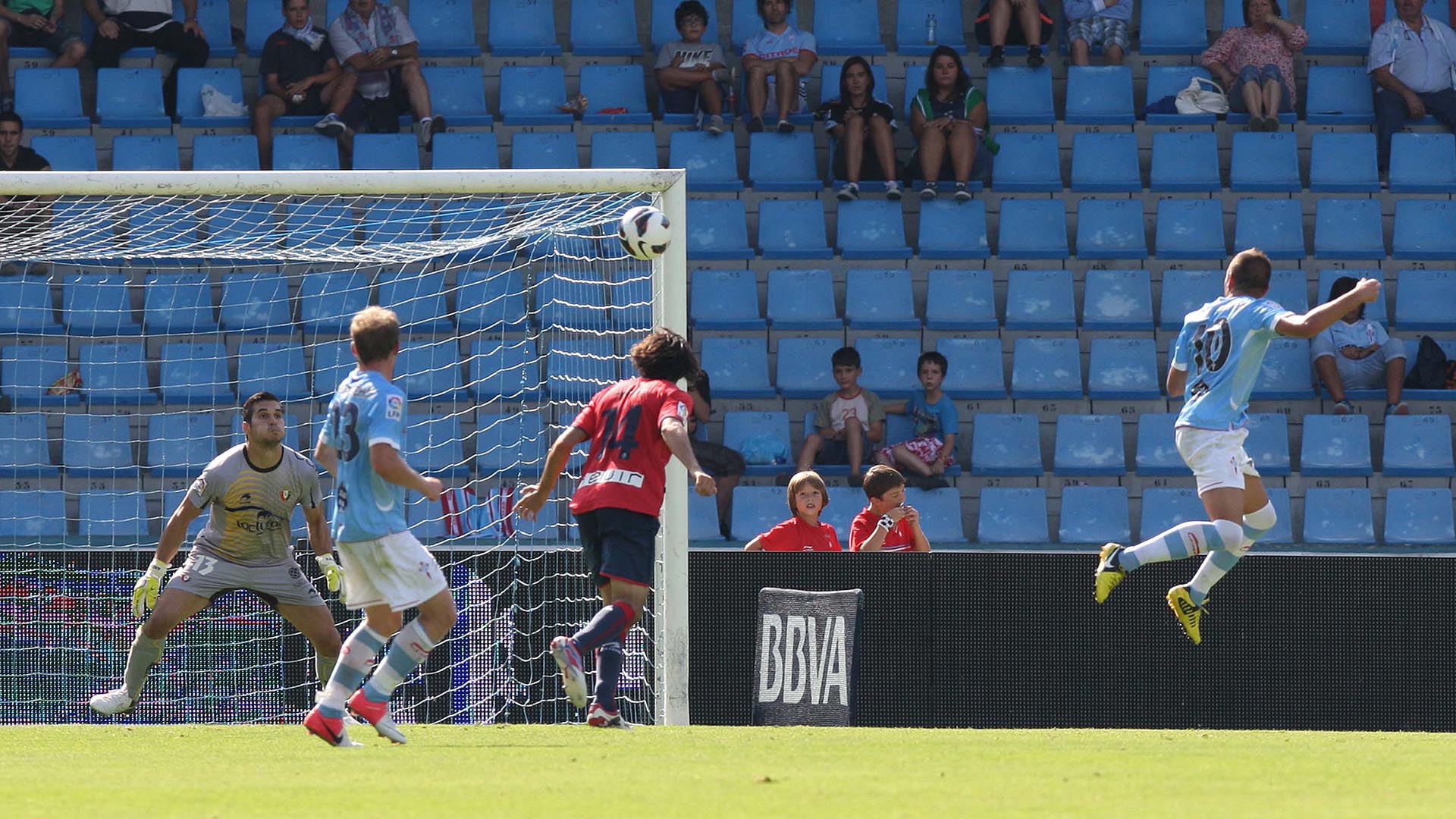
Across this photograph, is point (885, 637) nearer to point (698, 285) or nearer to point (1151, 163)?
point (698, 285)

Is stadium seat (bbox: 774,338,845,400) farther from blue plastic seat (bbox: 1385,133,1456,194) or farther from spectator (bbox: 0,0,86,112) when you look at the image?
spectator (bbox: 0,0,86,112)

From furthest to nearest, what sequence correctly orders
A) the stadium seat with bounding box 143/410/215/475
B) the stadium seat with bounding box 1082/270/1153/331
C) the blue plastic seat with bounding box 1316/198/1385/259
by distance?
the blue plastic seat with bounding box 1316/198/1385/259 → the stadium seat with bounding box 1082/270/1153/331 → the stadium seat with bounding box 143/410/215/475

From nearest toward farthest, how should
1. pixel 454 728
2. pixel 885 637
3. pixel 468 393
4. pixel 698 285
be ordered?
pixel 454 728 → pixel 885 637 → pixel 468 393 → pixel 698 285

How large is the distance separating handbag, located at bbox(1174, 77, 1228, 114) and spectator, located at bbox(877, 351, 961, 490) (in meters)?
4.12

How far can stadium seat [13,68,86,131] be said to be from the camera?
54.6 feet

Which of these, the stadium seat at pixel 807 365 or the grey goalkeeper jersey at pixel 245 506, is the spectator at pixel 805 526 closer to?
the grey goalkeeper jersey at pixel 245 506

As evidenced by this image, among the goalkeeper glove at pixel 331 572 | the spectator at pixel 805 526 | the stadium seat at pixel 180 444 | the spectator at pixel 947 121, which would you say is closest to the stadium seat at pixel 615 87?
the spectator at pixel 947 121

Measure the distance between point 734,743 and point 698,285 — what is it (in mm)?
8707

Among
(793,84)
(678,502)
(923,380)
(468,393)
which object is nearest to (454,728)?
(678,502)

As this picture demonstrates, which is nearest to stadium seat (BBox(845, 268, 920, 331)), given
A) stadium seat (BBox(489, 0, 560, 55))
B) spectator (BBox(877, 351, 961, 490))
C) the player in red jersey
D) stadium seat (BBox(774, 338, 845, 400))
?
stadium seat (BBox(774, 338, 845, 400))

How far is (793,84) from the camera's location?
54.4 feet

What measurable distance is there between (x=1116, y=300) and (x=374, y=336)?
9966 mm

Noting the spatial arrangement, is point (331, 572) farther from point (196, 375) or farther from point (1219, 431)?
point (196, 375)

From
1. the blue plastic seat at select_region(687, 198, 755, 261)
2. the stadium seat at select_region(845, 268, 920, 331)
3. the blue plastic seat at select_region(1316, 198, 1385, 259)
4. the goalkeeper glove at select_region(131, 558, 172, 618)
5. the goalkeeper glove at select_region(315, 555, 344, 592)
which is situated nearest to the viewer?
the goalkeeper glove at select_region(315, 555, 344, 592)
